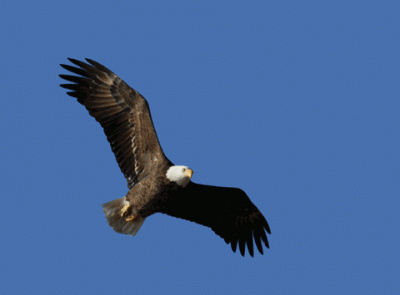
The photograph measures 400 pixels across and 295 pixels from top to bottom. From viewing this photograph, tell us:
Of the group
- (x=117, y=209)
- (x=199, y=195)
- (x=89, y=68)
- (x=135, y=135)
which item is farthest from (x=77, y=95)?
→ (x=199, y=195)

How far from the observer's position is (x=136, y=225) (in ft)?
34.3

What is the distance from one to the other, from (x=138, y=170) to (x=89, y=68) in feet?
6.61

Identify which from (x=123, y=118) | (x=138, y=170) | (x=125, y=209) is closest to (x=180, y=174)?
(x=138, y=170)

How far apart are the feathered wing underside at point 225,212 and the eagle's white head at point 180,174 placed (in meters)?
0.46

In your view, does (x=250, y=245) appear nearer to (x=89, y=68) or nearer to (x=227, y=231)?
(x=227, y=231)

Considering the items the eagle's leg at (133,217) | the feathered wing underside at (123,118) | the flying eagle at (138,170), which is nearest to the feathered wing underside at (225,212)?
the flying eagle at (138,170)

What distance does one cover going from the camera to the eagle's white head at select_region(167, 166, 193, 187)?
973 cm

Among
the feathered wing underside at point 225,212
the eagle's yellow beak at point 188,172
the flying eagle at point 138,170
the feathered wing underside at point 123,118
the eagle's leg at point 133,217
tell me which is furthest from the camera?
the feathered wing underside at point 225,212

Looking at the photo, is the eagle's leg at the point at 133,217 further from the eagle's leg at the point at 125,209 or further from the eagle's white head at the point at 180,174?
the eagle's white head at the point at 180,174

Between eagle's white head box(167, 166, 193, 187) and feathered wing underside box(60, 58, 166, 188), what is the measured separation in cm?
34

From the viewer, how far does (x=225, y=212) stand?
10.8m

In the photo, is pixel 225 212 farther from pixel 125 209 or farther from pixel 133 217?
pixel 125 209

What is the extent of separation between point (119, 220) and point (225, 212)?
1901 mm

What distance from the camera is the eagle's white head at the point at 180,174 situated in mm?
9734
